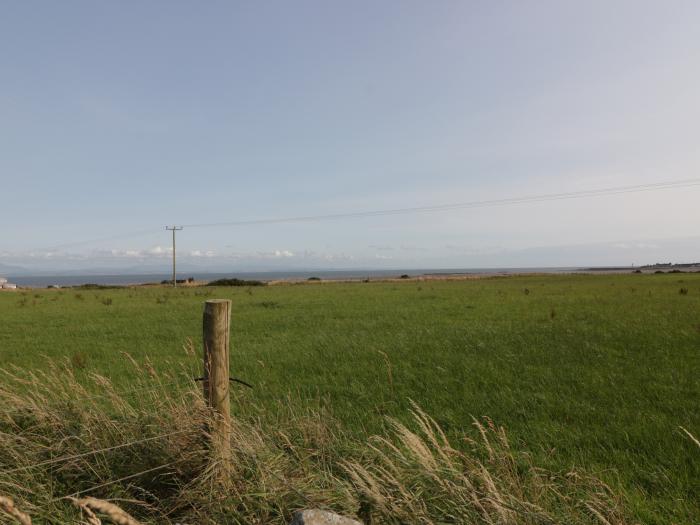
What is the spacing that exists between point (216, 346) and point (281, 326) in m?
12.3

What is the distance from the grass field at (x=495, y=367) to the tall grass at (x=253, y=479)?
1206 millimetres

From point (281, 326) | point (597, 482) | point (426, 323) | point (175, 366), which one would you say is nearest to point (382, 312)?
point (426, 323)

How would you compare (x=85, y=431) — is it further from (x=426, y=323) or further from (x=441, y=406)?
(x=426, y=323)

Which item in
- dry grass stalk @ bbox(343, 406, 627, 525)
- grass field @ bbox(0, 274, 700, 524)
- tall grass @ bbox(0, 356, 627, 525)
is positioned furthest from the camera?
grass field @ bbox(0, 274, 700, 524)

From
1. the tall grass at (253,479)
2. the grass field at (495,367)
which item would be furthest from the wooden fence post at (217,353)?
the grass field at (495,367)

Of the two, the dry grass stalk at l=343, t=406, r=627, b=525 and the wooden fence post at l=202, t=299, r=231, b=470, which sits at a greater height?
the wooden fence post at l=202, t=299, r=231, b=470

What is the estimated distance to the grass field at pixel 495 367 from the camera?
211 inches

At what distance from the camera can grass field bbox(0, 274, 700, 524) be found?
5.37m

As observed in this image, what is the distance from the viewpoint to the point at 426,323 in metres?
16.0

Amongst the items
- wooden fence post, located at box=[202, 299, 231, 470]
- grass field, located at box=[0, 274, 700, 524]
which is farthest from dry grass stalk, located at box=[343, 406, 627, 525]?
wooden fence post, located at box=[202, 299, 231, 470]

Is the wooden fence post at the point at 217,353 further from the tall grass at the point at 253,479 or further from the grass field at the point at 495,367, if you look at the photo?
the grass field at the point at 495,367

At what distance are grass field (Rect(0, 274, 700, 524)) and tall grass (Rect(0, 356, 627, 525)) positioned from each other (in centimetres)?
121

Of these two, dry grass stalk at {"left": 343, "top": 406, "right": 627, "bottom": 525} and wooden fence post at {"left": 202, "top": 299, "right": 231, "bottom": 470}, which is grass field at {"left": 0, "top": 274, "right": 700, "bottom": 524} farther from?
wooden fence post at {"left": 202, "top": 299, "right": 231, "bottom": 470}

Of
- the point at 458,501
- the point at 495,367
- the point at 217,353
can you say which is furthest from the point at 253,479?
the point at 495,367
